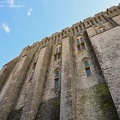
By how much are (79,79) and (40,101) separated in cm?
356

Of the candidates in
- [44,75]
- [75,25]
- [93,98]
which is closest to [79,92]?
[93,98]

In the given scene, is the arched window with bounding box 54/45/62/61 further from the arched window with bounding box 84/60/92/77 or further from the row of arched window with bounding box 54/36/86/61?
the arched window with bounding box 84/60/92/77

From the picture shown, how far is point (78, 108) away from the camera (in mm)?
8258

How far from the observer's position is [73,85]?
926 centimetres

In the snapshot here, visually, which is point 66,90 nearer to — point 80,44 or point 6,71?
point 80,44

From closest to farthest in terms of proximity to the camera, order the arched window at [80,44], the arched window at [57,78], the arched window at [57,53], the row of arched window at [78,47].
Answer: the arched window at [57,78]
the arched window at [80,44]
the row of arched window at [78,47]
the arched window at [57,53]

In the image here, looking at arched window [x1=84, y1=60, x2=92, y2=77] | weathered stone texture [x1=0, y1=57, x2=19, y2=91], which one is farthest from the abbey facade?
weathered stone texture [x1=0, y1=57, x2=19, y2=91]

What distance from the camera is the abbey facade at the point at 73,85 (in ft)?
25.2

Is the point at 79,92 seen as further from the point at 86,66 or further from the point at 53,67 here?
the point at 53,67

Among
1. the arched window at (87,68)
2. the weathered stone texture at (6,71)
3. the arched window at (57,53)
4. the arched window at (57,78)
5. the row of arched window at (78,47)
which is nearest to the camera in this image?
the arched window at (87,68)

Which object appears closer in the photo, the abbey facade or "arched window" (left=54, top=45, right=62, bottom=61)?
the abbey facade

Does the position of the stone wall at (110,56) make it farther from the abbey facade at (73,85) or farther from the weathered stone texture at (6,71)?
the weathered stone texture at (6,71)

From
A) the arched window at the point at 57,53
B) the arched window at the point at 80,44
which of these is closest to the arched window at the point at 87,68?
the arched window at the point at 80,44

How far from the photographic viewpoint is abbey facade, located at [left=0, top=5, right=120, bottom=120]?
768 centimetres
